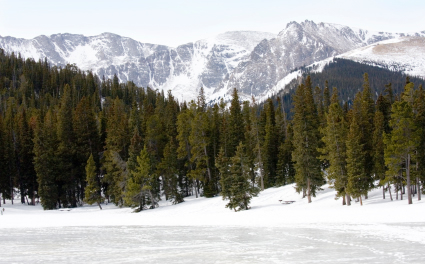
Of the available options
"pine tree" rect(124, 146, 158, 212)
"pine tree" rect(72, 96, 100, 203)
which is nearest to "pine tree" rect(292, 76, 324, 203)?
"pine tree" rect(124, 146, 158, 212)

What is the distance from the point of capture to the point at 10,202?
192ft

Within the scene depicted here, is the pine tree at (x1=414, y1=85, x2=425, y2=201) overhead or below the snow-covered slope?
overhead

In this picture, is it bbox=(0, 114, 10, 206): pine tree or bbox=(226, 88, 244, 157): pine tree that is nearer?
bbox=(226, 88, 244, 157): pine tree

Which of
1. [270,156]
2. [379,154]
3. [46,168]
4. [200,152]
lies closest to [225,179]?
[200,152]

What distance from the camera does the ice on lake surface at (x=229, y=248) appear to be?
14359mm

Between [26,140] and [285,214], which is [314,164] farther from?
[26,140]

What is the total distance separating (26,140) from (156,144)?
21.2 metres

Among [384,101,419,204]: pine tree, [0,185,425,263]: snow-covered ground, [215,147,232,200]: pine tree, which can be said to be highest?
[384,101,419,204]: pine tree

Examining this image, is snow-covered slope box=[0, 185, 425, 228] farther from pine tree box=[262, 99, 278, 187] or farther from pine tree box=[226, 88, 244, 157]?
pine tree box=[226, 88, 244, 157]

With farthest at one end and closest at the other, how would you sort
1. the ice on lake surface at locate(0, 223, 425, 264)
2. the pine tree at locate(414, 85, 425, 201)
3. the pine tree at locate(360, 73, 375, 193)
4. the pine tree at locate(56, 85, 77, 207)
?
1. the pine tree at locate(56, 85, 77, 207)
2. the pine tree at locate(360, 73, 375, 193)
3. the pine tree at locate(414, 85, 425, 201)
4. the ice on lake surface at locate(0, 223, 425, 264)

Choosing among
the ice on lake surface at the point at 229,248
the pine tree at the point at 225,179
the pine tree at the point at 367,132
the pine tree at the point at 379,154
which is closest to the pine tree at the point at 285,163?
the pine tree at the point at 367,132

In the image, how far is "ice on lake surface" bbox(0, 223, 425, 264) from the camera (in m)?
14.4

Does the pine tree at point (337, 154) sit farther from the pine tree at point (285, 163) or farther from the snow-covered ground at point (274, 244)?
the pine tree at point (285, 163)

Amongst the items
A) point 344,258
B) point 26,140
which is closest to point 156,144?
point 26,140
